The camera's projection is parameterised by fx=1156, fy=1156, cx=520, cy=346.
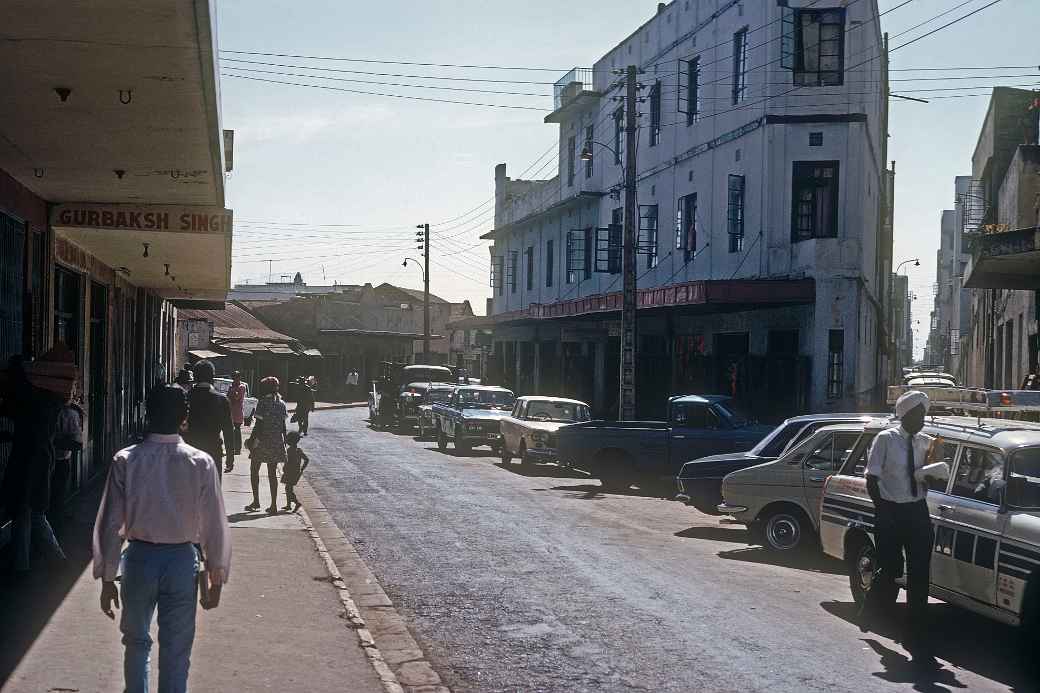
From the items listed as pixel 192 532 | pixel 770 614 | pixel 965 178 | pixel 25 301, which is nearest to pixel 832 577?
pixel 770 614

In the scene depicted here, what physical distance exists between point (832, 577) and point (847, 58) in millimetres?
20318

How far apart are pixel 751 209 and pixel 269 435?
1779 cm

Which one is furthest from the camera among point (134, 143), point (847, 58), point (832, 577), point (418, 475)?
point (847, 58)

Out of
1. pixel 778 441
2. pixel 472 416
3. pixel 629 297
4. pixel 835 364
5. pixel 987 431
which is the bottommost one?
pixel 472 416

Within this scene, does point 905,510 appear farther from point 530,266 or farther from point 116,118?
point 530,266

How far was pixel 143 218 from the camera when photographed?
15.8m

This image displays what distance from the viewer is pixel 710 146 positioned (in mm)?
33000

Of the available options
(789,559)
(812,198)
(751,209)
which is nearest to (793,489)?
(789,559)

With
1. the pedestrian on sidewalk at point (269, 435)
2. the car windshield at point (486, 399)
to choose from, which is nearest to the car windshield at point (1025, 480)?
the pedestrian on sidewalk at point (269, 435)

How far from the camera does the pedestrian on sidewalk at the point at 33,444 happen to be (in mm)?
10047

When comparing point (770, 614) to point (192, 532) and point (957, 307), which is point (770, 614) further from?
point (957, 307)

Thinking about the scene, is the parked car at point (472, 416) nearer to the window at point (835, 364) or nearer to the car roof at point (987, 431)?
the window at point (835, 364)

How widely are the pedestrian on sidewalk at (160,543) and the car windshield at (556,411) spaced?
19.8 m

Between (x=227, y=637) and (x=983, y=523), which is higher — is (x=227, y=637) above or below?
below
